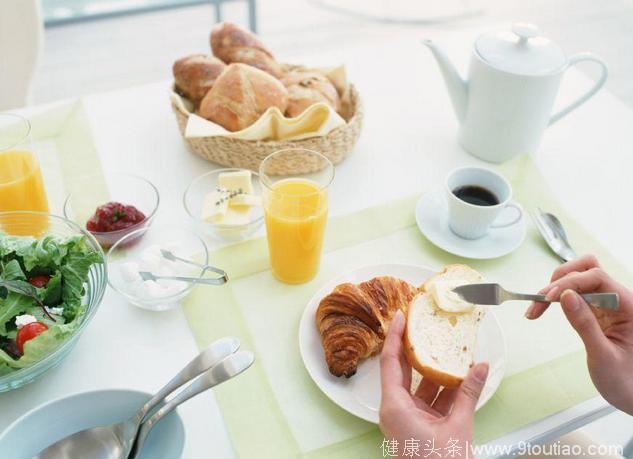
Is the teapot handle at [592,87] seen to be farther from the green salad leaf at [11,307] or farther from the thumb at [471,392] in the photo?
the green salad leaf at [11,307]

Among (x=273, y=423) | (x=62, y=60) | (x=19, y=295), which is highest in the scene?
(x=19, y=295)

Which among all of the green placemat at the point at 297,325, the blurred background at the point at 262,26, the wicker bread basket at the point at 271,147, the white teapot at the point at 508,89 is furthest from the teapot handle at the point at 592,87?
the blurred background at the point at 262,26

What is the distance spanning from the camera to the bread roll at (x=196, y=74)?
4.27 feet

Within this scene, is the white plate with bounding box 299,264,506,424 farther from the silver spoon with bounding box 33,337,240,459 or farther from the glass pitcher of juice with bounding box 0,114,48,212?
the glass pitcher of juice with bounding box 0,114,48,212

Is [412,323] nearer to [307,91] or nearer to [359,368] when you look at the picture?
[359,368]

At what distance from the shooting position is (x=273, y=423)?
2.74ft

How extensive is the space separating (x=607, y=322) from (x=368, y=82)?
0.89m

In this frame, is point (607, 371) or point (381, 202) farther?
point (381, 202)

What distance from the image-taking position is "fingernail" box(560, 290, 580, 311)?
0.79 meters

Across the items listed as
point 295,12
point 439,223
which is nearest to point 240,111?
point 439,223

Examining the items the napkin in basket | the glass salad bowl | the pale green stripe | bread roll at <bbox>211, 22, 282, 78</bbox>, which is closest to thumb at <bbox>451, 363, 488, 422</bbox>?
the pale green stripe

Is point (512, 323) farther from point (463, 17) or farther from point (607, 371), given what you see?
point (463, 17)

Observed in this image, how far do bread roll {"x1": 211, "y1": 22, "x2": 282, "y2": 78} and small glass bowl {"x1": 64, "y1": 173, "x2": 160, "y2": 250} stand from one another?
372 mm

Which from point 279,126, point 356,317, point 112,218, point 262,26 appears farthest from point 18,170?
point 262,26
